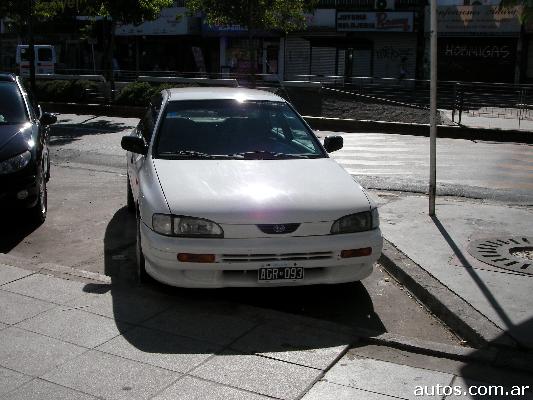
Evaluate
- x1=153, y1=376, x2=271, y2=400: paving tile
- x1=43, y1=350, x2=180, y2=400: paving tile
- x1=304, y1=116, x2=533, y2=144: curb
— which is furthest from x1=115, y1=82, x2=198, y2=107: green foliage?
x1=153, y1=376, x2=271, y2=400: paving tile

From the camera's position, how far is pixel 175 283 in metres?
5.21

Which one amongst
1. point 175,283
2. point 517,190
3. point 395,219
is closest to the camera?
point 175,283

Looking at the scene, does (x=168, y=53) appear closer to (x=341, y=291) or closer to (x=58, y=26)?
(x=58, y=26)

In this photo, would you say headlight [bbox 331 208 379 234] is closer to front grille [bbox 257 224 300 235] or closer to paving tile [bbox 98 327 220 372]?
front grille [bbox 257 224 300 235]

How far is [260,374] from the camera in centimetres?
414

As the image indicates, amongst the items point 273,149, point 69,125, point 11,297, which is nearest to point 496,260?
point 273,149

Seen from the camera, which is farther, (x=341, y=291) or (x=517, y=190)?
(x=517, y=190)

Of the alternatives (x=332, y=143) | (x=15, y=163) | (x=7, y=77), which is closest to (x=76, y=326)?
(x=15, y=163)

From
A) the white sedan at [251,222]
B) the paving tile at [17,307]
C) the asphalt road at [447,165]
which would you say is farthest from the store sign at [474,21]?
the paving tile at [17,307]

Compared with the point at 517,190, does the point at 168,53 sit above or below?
above

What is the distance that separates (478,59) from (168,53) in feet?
59.4

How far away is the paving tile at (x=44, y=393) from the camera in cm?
379

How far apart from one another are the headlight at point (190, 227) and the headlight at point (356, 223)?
34.8 inches

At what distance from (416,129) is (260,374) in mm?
14166
